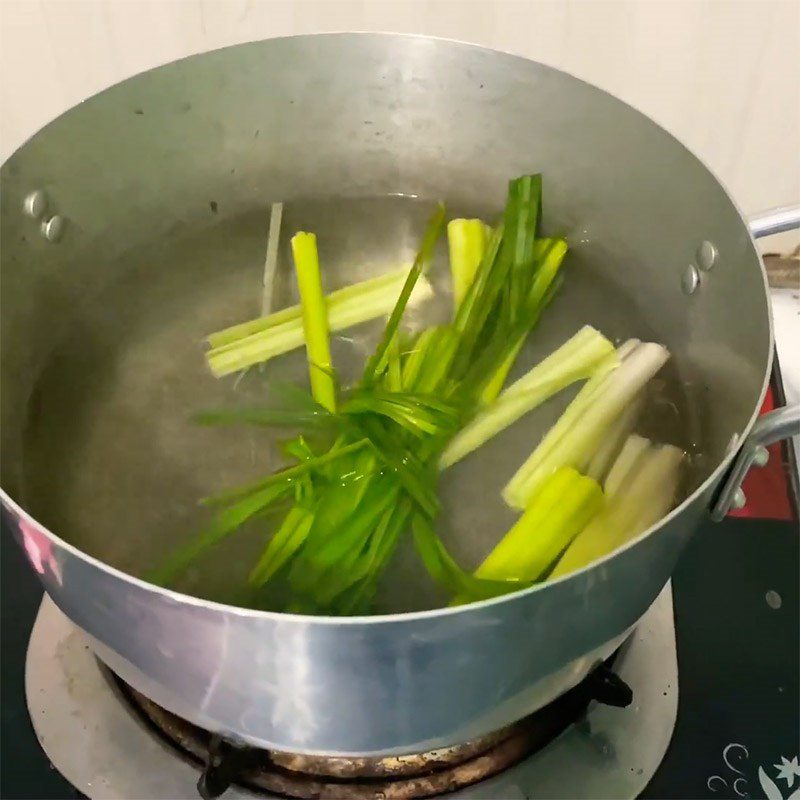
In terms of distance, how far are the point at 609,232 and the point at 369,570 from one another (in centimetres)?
40

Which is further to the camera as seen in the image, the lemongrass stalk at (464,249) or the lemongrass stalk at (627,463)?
the lemongrass stalk at (464,249)

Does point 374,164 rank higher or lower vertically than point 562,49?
lower

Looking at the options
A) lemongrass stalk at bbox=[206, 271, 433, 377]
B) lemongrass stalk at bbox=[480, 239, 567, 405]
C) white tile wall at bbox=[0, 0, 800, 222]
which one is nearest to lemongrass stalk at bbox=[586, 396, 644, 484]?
lemongrass stalk at bbox=[480, 239, 567, 405]

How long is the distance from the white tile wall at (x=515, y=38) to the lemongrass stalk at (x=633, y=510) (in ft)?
1.29

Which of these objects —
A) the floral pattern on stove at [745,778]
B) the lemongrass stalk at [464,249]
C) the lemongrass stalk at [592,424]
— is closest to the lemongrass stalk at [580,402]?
the lemongrass stalk at [592,424]

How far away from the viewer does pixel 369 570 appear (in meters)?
0.64

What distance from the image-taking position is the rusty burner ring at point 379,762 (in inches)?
22.1

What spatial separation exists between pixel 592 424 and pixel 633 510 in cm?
9

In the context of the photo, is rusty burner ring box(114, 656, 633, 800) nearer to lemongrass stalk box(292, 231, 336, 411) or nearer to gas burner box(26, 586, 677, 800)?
gas burner box(26, 586, 677, 800)

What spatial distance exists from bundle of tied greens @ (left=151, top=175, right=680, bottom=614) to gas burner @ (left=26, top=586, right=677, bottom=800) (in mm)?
92

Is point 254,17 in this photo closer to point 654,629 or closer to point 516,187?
point 516,187

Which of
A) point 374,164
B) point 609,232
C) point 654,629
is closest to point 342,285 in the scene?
point 374,164

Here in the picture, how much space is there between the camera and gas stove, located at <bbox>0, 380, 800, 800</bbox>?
22.8 inches

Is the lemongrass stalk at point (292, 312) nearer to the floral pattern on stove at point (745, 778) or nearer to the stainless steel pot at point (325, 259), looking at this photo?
the stainless steel pot at point (325, 259)
